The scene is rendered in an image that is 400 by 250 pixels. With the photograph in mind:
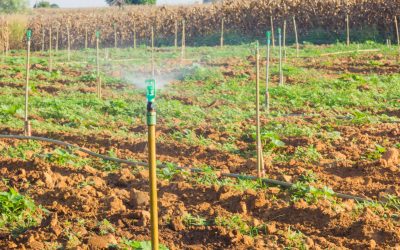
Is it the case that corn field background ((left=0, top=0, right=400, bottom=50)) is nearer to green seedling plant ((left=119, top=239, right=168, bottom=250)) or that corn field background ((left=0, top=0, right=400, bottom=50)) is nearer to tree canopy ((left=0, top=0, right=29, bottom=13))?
tree canopy ((left=0, top=0, right=29, bottom=13))

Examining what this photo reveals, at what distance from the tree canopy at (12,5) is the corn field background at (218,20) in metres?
17.5

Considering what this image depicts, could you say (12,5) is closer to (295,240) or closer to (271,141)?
(271,141)

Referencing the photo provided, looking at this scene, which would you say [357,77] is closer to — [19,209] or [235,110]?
[235,110]

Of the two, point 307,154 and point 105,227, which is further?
point 307,154

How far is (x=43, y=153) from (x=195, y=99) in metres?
6.74

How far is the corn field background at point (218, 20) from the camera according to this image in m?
32.0

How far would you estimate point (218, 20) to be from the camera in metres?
37.0

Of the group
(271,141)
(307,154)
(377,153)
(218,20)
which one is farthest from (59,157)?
(218,20)

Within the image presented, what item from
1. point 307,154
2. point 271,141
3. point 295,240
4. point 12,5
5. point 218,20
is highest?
point 12,5

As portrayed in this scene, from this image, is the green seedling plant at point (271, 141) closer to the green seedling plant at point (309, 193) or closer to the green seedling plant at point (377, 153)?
the green seedling plant at point (377, 153)

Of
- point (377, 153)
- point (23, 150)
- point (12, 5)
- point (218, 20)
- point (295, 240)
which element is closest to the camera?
point (295, 240)

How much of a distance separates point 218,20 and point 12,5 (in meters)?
25.9

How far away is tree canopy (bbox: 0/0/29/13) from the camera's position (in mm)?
56656

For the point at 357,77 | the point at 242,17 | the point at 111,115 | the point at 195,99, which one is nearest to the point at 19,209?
the point at 111,115
